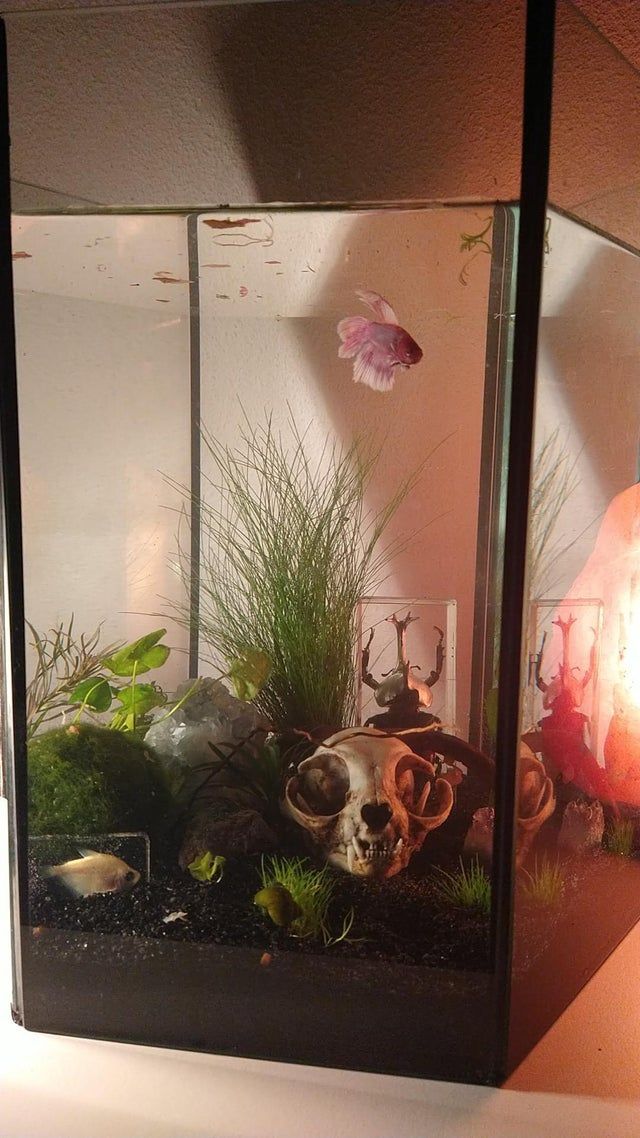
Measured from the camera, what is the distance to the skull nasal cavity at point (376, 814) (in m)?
0.78

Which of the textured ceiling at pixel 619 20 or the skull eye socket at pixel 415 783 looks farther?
the textured ceiling at pixel 619 20

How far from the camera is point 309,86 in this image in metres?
0.75

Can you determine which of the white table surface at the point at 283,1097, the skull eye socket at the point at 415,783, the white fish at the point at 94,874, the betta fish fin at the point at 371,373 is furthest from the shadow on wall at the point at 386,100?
the white table surface at the point at 283,1097

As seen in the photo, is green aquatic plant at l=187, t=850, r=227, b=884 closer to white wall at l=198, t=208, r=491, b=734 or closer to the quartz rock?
the quartz rock

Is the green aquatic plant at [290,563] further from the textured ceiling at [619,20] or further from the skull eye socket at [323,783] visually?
the textured ceiling at [619,20]

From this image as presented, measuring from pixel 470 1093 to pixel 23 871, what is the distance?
37 cm

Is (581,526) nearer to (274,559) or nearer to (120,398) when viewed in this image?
(274,559)

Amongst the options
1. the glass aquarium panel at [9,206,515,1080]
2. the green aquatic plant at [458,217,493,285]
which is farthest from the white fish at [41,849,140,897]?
the green aquatic plant at [458,217,493,285]

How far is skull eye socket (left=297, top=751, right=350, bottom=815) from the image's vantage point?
79cm

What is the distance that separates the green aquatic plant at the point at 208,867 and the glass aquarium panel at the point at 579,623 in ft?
0.70

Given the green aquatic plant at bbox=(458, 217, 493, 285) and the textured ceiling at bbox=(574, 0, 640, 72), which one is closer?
the green aquatic plant at bbox=(458, 217, 493, 285)

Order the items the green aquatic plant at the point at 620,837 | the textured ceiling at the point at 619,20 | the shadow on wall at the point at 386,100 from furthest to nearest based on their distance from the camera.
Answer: the textured ceiling at the point at 619,20
the green aquatic plant at the point at 620,837
the shadow on wall at the point at 386,100

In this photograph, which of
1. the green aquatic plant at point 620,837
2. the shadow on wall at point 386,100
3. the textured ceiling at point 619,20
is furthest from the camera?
the textured ceiling at point 619,20

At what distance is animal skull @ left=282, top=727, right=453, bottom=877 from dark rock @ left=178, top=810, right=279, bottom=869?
0.13ft
